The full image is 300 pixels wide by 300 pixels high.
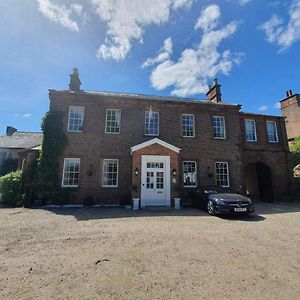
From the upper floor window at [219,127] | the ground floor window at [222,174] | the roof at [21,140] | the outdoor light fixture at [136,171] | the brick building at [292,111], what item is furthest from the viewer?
the roof at [21,140]

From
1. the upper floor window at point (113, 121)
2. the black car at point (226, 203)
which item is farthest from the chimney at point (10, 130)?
the black car at point (226, 203)

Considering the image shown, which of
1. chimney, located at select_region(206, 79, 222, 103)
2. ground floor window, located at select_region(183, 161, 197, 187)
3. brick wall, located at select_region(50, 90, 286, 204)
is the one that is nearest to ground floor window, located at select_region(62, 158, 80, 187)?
brick wall, located at select_region(50, 90, 286, 204)

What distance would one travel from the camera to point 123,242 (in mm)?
6426

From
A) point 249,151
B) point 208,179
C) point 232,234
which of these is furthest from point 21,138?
point 232,234

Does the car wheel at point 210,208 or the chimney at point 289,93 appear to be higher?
the chimney at point 289,93

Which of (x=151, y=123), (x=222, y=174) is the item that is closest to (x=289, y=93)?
(x=222, y=174)

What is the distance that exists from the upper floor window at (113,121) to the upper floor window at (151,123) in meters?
2.12

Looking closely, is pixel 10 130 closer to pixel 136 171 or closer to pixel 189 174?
pixel 136 171

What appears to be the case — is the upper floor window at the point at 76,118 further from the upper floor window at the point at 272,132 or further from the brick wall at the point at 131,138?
the upper floor window at the point at 272,132

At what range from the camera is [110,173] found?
49.2 ft

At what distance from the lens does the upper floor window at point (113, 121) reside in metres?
15.6

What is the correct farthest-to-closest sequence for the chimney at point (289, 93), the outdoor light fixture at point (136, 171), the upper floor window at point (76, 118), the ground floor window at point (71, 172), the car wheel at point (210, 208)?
the chimney at point (289, 93) < the upper floor window at point (76, 118) < the ground floor window at point (71, 172) < the outdoor light fixture at point (136, 171) < the car wheel at point (210, 208)

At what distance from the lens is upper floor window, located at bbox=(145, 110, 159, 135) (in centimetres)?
1617

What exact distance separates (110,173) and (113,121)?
384cm
